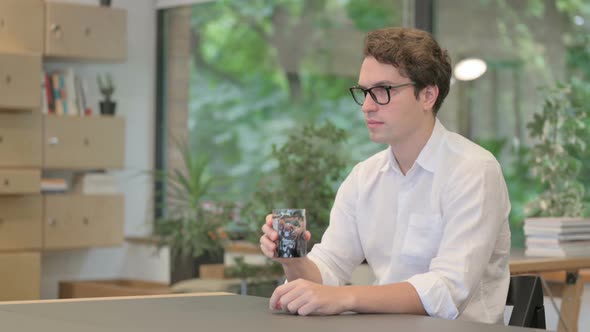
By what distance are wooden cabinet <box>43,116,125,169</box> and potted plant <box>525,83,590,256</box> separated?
9.00ft

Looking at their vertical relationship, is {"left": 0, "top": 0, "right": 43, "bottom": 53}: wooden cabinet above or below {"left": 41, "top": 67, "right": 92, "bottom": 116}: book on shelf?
above

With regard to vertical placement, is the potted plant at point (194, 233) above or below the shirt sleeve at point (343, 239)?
below

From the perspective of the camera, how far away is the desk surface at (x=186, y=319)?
1854mm

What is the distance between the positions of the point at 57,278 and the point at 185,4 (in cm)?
196

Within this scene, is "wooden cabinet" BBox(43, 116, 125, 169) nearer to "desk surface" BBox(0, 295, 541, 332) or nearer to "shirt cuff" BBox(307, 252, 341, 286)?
"shirt cuff" BBox(307, 252, 341, 286)

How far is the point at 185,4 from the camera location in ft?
22.3

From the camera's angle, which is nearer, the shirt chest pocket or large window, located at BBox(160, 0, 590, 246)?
the shirt chest pocket

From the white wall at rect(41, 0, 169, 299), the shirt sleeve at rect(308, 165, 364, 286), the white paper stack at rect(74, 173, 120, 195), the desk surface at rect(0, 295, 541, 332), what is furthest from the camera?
the white wall at rect(41, 0, 169, 299)

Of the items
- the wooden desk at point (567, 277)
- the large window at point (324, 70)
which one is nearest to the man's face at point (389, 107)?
the wooden desk at point (567, 277)

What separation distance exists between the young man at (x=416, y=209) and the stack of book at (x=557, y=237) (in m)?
1.56

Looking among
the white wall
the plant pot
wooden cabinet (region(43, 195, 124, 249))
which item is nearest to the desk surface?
wooden cabinet (region(43, 195, 124, 249))

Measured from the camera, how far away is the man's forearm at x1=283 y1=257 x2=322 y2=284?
2.39 m

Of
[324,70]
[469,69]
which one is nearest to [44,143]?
[324,70]

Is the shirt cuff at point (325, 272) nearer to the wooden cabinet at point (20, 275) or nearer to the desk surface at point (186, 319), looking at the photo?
the desk surface at point (186, 319)
